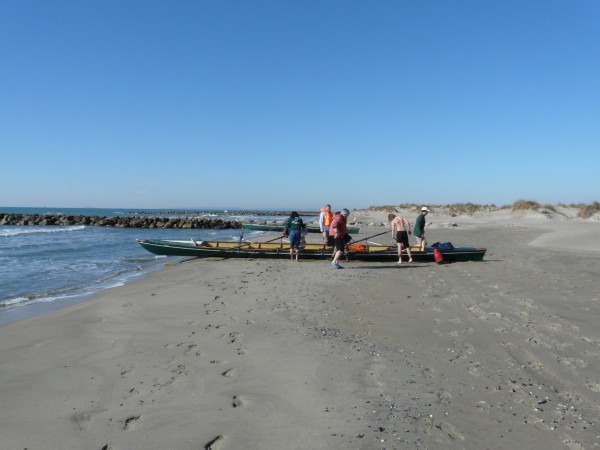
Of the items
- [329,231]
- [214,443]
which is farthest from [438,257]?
[214,443]

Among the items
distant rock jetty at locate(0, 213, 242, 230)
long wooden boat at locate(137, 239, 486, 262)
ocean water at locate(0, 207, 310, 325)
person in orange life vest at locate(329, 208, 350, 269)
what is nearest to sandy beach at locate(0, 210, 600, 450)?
ocean water at locate(0, 207, 310, 325)

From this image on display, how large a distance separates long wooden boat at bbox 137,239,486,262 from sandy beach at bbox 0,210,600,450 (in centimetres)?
474

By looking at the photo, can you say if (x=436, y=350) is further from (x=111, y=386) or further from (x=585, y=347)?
(x=111, y=386)

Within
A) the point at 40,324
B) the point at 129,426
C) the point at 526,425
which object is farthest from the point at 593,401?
the point at 40,324

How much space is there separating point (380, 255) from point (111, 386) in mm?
11054

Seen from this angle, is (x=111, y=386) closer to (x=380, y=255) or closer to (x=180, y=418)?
(x=180, y=418)

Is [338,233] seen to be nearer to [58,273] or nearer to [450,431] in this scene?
[58,273]

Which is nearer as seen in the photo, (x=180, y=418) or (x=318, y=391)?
(x=180, y=418)

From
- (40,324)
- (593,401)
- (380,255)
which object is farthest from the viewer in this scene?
(380,255)

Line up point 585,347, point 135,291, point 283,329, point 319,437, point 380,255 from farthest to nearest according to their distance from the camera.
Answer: point 380,255, point 135,291, point 283,329, point 585,347, point 319,437

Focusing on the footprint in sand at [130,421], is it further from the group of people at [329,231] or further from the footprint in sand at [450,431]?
the group of people at [329,231]

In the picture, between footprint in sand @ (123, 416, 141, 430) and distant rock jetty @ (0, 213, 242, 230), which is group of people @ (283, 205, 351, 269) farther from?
distant rock jetty @ (0, 213, 242, 230)

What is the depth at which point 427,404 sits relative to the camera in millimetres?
3957

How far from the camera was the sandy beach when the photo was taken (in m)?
3.49
